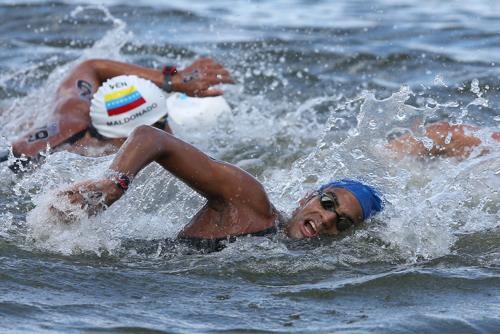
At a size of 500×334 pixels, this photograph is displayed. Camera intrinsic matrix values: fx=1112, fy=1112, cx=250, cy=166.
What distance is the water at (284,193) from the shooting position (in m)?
5.53

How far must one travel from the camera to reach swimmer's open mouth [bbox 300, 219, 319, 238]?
21.3 feet

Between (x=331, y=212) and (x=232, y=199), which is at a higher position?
(x=232, y=199)

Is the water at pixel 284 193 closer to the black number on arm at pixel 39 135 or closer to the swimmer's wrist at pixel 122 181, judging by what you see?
the black number on arm at pixel 39 135

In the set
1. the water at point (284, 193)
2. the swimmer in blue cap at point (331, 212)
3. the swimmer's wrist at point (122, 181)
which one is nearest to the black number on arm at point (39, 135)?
the water at point (284, 193)

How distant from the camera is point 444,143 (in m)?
8.59

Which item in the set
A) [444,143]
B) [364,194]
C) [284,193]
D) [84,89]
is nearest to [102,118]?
[84,89]

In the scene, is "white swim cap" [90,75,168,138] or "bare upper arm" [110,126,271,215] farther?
"white swim cap" [90,75,168,138]

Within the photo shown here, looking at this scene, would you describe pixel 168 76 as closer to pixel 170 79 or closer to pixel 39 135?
pixel 170 79

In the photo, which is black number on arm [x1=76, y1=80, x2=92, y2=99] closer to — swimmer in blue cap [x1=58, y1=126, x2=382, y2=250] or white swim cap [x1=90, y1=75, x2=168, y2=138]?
white swim cap [x1=90, y1=75, x2=168, y2=138]

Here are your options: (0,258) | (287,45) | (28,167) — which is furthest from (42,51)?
(0,258)

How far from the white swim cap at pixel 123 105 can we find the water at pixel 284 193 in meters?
0.71

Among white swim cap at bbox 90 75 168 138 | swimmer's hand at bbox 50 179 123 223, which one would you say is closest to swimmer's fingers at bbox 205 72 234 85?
white swim cap at bbox 90 75 168 138

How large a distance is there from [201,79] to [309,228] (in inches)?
96.3

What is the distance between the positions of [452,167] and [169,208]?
7.57 ft
